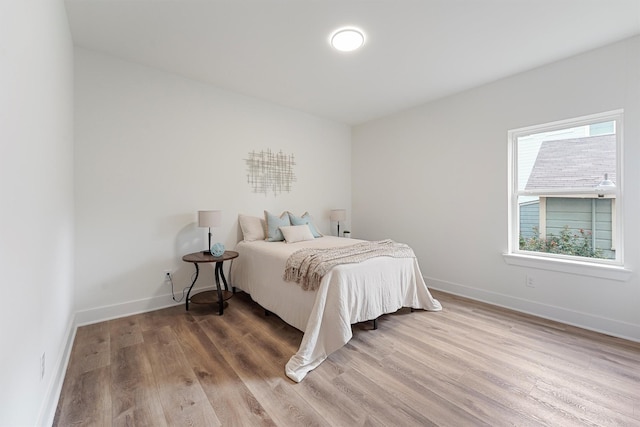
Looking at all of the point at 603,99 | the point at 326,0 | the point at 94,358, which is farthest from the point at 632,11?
the point at 94,358

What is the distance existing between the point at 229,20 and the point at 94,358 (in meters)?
2.90

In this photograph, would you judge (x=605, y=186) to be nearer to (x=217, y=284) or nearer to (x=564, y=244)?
(x=564, y=244)

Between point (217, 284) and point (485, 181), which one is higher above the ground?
point (485, 181)

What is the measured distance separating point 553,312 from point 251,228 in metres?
3.57

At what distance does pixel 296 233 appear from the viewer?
11.9ft

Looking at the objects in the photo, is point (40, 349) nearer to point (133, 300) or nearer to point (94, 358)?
point (94, 358)

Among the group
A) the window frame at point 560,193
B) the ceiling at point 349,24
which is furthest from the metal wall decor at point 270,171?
the window frame at point 560,193

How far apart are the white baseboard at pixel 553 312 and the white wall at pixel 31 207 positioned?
3.97 metres

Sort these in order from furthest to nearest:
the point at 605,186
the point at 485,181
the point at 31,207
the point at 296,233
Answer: the point at 296,233 < the point at 485,181 < the point at 605,186 < the point at 31,207

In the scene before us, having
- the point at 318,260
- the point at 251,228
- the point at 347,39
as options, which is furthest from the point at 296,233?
the point at 347,39

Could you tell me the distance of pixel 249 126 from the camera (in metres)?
3.82

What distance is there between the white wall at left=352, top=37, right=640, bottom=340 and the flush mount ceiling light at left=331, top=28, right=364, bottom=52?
6.03ft

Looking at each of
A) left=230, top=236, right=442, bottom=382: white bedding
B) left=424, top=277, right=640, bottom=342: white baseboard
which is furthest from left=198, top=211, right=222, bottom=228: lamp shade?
left=424, top=277, right=640, bottom=342: white baseboard

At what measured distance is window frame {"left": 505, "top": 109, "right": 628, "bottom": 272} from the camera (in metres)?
2.55
